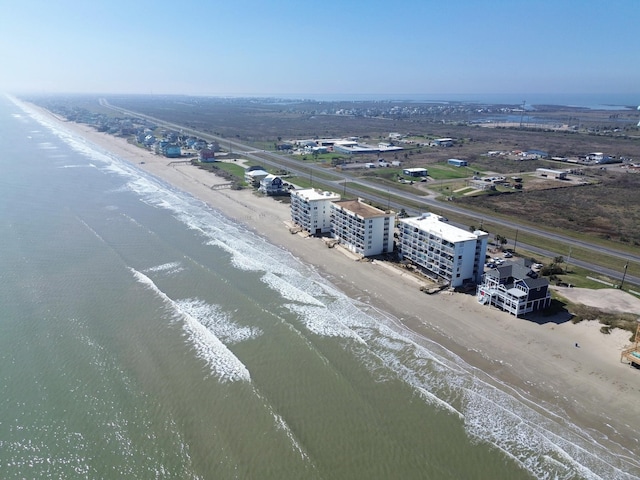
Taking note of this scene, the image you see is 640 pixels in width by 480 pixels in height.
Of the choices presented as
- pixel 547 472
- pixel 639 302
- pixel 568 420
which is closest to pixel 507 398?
pixel 568 420

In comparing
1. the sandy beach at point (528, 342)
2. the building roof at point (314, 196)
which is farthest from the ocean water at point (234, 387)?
the building roof at point (314, 196)

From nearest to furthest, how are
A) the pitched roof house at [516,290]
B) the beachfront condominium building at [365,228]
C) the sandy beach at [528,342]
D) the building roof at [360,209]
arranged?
the sandy beach at [528,342] < the pitched roof house at [516,290] < the beachfront condominium building at [365,228] < the building roof at [360,209]

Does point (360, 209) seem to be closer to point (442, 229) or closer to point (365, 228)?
point (365, 228)

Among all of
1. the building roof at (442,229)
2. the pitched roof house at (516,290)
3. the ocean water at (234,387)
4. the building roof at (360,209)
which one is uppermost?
the building roof at (360,209)

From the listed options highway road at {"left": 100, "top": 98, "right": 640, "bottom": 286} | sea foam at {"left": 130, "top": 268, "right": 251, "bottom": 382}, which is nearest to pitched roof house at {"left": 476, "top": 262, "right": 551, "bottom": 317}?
highway road at {"left": 100, "top": 98, "right": 640, "bottom": 286}

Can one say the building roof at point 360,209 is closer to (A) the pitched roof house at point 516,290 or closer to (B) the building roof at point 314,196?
(B) the building roof at point 314,196

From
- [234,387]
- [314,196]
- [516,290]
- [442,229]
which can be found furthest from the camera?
[314,196]

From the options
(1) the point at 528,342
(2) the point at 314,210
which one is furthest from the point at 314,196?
(1) the point at 528,342
